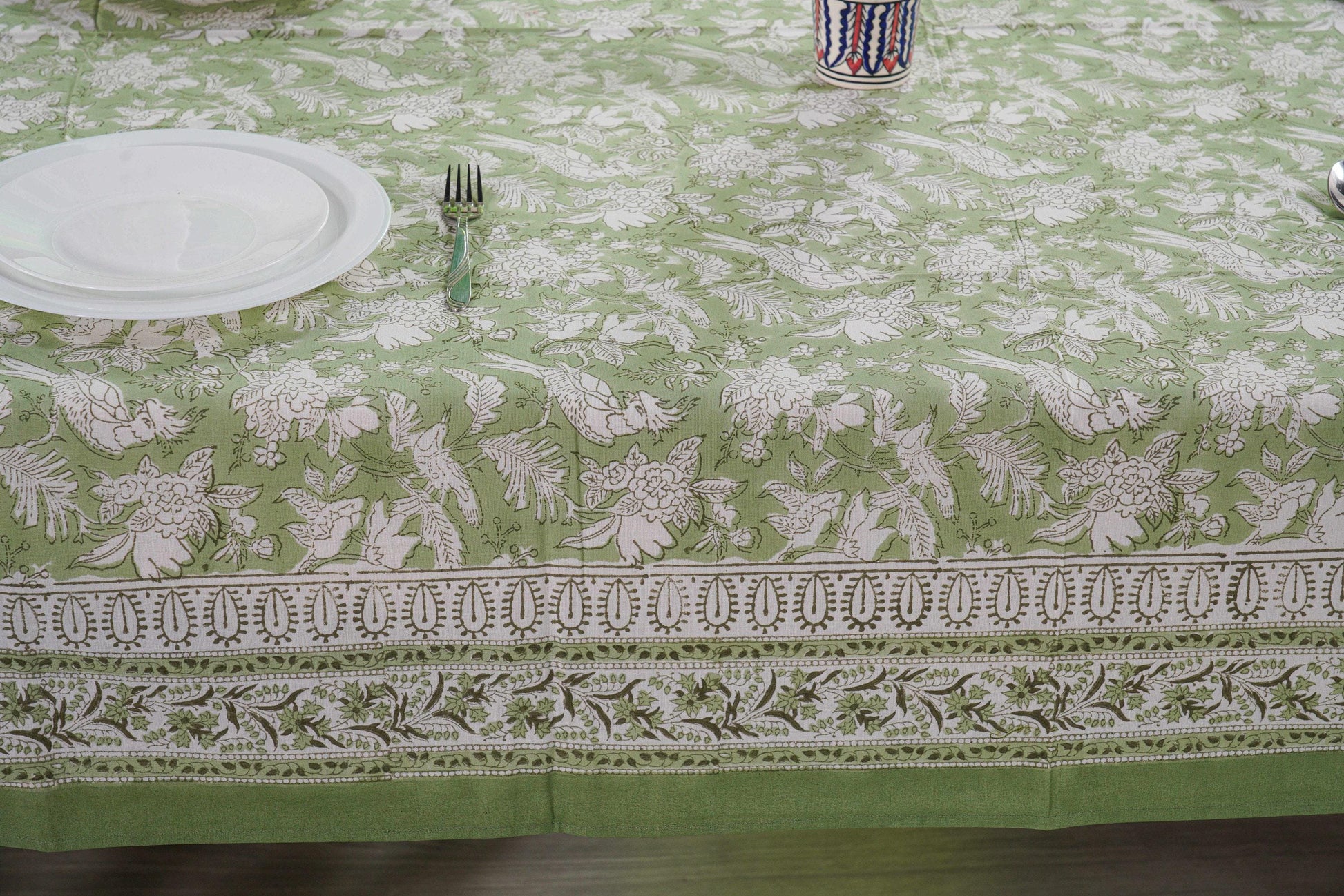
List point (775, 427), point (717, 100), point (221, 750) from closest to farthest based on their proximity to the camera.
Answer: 1. point (775, 427)
2. point (221, 750)
3. point (717, 100)

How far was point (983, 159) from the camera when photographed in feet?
3.42

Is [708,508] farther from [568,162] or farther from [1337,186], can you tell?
[1337,186]

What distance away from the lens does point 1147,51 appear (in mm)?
1219

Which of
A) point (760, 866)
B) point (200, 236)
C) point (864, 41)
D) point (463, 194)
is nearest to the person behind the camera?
point (200, 236)

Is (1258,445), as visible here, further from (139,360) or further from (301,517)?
(139,360)

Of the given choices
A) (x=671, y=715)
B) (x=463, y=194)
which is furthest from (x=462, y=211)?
(x=671, y=715)

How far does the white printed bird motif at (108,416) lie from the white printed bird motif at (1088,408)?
1.89 feet

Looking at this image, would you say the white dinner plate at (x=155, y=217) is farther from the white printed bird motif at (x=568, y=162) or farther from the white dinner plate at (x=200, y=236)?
the white printed bird motif at (x=568, y=162)

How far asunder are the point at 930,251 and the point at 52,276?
2.10 feet

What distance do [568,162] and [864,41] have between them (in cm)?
32

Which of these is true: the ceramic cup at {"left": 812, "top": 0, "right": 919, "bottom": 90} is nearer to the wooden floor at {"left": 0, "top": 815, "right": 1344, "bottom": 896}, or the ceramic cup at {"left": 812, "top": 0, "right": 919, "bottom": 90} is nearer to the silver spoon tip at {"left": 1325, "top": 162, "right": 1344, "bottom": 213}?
the silver spoon tip at {"left": 1325, "top": 162, "right": 1344, "bottom": 213}

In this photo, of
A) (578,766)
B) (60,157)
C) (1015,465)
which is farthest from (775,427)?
(60,157)

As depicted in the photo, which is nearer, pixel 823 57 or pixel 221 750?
pixel 221 750

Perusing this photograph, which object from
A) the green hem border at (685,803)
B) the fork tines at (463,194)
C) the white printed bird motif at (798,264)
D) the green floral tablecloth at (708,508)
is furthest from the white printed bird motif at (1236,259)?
the fork tines at (463,194)
